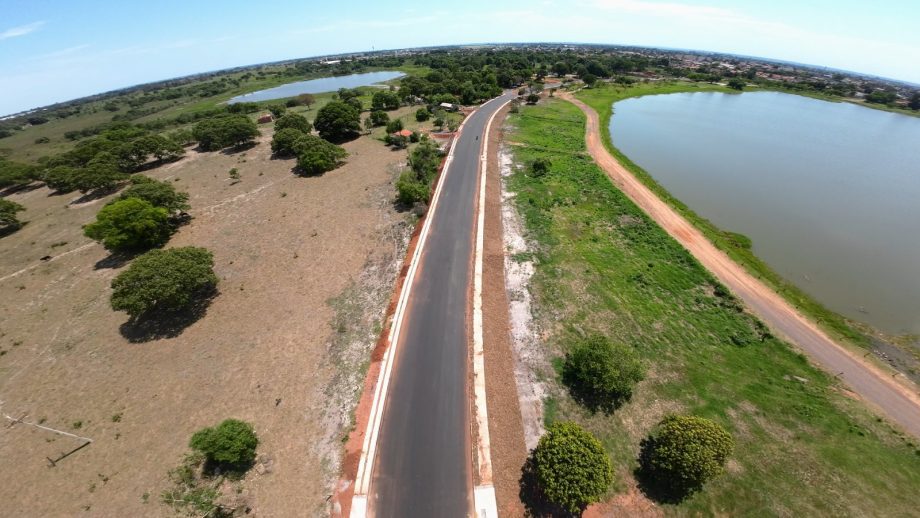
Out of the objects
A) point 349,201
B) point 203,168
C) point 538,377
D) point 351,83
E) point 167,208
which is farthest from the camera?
point 351,83

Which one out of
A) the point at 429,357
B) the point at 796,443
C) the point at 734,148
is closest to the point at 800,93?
the point at 734,148

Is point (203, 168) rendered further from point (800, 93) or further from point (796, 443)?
point (800, 93)

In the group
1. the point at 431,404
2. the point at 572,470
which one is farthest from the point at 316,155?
the point at 572,470

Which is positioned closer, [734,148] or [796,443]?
[796,443]

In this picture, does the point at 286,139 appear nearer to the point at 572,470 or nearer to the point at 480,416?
the point at 480,416

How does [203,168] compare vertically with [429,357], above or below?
above

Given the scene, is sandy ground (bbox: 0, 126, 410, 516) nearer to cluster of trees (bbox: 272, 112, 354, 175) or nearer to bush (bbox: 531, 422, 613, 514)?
bush (bbox: 531, 422, 613, 514)

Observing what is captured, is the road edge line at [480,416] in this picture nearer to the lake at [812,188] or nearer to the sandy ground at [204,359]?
the sandy ground at [204,359]

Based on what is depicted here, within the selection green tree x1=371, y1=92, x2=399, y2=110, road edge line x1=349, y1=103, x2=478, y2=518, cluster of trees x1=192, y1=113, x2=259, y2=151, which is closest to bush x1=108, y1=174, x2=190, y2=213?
cluster of trees x1=192, y1=113, x2=259, y2=151
